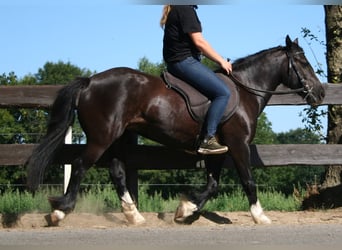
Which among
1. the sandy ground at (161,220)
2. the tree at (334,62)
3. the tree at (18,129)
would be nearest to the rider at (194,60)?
the sandy ground at (161,220)

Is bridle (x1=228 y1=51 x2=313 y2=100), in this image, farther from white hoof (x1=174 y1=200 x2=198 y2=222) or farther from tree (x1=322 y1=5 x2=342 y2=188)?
tree (x1=322 y1=5 x2=342 y2=188)

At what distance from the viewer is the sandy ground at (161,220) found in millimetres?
8062

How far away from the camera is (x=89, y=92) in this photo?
7867 mm

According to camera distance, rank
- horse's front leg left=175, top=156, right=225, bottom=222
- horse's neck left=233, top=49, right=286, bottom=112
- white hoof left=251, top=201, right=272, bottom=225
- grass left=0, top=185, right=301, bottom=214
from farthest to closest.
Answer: grass left=0, top=185, right=301, bottom=214
horse's neck left=233, top=49, right=286, bottom=112
horse's front leg left=175, top=156, right=225, bottom=222
white hoof left=251, top=201, right=272, bottom=225

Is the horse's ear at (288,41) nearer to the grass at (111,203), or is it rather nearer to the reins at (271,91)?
the reins at (271,91)

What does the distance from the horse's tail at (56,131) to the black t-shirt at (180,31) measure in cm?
113

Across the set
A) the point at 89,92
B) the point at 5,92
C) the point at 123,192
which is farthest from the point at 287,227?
the point at 5,92

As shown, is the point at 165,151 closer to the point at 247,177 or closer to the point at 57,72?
→ the point at 247,177

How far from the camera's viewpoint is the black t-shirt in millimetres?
7852

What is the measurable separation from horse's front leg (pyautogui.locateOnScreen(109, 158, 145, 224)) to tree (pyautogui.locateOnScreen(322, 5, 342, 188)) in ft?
11.5

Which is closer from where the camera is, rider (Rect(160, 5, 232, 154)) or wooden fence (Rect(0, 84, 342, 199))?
rider (Rect(160, 5, 232, 154))

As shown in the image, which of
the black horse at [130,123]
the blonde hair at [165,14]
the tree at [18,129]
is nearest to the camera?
the black horse at [130,123]

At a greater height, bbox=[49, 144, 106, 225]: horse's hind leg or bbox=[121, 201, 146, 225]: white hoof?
bbox=[49, 144, 106, 225]: horse's hind leg

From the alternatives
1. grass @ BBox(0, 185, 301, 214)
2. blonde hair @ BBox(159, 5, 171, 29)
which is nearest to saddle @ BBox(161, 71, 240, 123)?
blonde hair @ BBox(159, 5, 171, 29)
